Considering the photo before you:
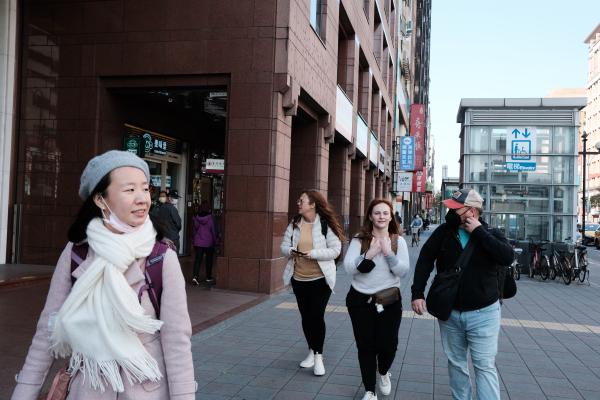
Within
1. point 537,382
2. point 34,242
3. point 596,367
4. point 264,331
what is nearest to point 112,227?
point 537,382

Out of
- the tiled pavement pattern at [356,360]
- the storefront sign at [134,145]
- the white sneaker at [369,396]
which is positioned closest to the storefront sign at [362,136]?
the storefront sign at [134,145]

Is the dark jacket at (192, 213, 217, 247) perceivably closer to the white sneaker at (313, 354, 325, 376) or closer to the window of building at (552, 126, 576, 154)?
the white sneaker at (313, 354, 325, 376)

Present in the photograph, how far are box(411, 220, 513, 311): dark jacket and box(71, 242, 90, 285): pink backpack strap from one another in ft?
8.41

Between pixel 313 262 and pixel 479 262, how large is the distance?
6.30 feet

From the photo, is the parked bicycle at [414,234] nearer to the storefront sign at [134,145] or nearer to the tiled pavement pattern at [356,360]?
the tiled pavement pattern at [356,360]

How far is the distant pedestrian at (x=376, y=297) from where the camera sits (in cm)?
438

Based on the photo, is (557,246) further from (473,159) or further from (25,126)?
(25,126)

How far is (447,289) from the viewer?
3691 mm

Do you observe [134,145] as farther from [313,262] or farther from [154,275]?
[154,275]

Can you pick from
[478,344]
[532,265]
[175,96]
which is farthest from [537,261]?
[478,344]

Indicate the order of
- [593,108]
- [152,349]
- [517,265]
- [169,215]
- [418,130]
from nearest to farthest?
[152,349] < [169,215] < [517,265] < [418,130] < [593,108]

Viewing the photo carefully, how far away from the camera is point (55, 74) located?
10.7m

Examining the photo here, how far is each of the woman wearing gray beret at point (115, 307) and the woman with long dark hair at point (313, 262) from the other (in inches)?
126

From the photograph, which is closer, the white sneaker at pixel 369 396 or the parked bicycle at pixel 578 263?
the white sneaker at pixel 369 396
